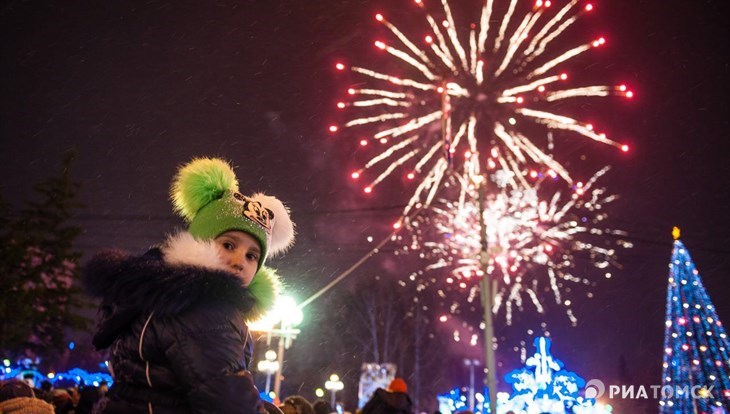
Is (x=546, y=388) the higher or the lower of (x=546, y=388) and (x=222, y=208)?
the higher

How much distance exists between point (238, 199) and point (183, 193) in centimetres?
42

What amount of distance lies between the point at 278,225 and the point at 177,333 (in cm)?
141

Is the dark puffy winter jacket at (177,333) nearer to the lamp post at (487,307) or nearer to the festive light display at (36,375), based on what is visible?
the lamp post at (487,307)

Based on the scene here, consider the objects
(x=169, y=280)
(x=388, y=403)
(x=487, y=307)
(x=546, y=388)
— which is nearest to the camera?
(x=169, y=280)

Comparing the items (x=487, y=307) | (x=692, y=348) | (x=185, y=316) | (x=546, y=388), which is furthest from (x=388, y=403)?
(x=692, y=348)

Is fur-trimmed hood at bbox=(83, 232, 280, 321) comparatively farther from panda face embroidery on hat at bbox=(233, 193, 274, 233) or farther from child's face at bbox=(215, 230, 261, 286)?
panda face embroidery on hat at bbox=(233, 193, 274, 233)

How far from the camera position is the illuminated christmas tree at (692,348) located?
27469mm

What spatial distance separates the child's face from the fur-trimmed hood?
141 millimetres

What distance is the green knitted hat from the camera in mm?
3529

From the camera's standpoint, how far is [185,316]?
9.11 ft

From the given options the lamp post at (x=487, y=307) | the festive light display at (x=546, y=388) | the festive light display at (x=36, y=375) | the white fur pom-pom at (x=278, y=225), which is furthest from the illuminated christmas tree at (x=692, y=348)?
the festive light display at (x=36, y=375)

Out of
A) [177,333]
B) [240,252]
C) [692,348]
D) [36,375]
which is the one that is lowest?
[177,333]

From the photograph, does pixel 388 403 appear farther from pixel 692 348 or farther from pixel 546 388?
pixel 692 348

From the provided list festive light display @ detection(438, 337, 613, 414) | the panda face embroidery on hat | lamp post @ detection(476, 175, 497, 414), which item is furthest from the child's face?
festive light display @ detection(438, 337, 613, 414)
